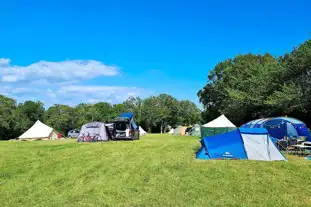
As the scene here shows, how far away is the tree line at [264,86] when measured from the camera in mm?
26406

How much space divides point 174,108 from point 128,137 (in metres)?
49.1

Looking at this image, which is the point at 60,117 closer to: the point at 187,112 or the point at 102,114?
the point at 102,114

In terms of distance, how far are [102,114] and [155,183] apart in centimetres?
7147

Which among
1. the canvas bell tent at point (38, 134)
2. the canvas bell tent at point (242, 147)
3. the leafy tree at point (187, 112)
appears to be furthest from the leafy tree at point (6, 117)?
the canvas bell tent at point (242, 147)

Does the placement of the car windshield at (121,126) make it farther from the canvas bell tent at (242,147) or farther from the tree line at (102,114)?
the tree line at (102,114)

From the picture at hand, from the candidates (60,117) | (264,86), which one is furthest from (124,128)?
(60,117)

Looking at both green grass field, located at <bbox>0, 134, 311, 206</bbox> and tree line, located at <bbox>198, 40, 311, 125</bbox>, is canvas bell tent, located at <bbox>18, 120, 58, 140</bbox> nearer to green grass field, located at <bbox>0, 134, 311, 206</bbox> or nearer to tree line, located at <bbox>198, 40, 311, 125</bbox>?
tree line, located at <bbox>198, 40, 311, 125</bbox>

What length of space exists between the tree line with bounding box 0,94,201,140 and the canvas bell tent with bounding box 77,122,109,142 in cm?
3858

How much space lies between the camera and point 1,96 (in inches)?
2242

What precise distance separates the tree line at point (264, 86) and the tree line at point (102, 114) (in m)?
21.1

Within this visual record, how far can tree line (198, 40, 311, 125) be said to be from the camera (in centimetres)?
2641

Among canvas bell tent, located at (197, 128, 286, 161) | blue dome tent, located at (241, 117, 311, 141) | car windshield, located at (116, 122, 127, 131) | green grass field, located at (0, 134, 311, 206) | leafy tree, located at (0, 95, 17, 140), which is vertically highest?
leafy tree, located at (0, 95, 17, 140)

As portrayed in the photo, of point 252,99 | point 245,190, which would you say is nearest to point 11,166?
point 245,190

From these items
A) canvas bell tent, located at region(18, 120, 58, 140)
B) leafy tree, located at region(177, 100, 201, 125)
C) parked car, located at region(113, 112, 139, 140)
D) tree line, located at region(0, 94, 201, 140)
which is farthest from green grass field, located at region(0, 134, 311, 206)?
leafy tree, located at region(177, 100, 201, 125)
